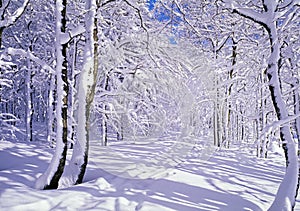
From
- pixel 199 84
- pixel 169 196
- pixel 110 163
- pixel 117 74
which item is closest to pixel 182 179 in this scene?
pixel 169 196

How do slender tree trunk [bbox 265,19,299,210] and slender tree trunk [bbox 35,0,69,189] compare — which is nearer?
slender tree trunk [bbox 35,0,69,189]

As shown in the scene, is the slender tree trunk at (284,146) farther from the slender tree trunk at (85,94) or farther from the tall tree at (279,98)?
the slender tree trunk at (85,94)

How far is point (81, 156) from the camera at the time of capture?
20.6ft

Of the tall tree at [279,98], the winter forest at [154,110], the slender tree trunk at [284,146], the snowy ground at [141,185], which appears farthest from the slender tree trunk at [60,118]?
the slender tree trunk at [284,146]

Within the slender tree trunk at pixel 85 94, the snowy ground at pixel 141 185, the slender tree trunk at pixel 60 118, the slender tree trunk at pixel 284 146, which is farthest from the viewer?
the slender tree trunk at pixel 85 94

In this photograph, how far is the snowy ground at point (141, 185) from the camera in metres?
4.68

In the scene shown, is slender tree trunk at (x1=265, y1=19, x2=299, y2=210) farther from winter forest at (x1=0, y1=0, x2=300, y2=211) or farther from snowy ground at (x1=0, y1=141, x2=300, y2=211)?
snowy ground at (x1=0, y1=141, x2=300, y2=211)

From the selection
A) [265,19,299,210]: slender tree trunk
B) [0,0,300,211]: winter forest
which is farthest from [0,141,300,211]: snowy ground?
[265,19,299,210]: slender tree trunk

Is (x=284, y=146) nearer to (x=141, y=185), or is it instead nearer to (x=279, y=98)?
(x=279, y=98)

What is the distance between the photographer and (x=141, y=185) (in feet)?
20.8

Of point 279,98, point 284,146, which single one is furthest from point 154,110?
point 284,146

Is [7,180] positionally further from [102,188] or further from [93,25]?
[93,25]

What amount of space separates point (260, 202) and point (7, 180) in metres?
4.92

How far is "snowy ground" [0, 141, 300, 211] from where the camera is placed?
4684 mm
